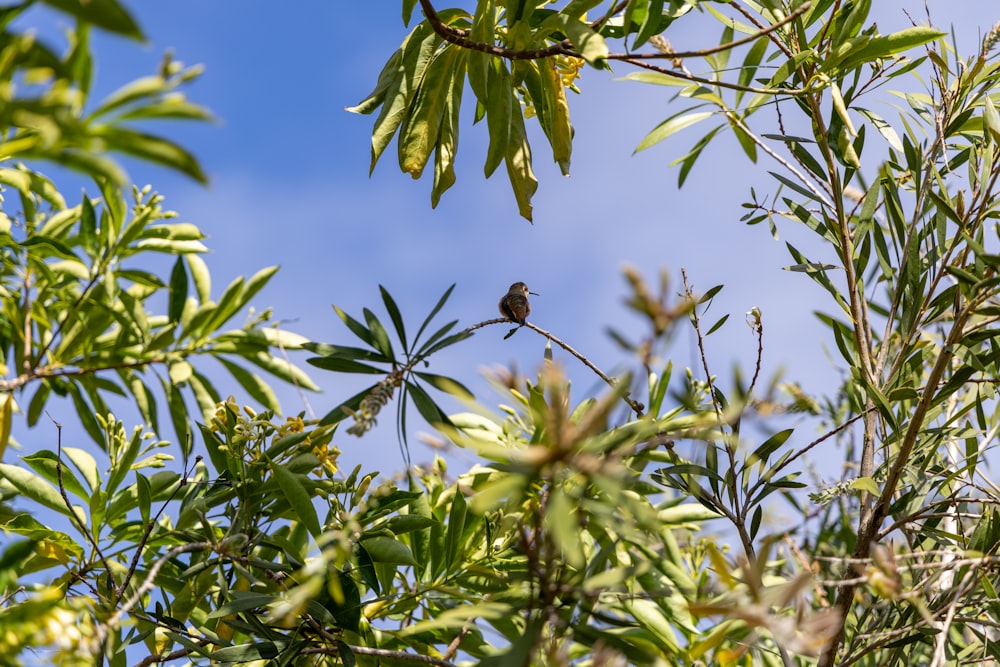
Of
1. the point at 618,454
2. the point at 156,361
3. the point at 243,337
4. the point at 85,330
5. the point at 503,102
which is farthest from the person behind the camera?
the point at 243,337

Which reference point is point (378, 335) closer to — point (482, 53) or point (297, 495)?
point (297, 495)

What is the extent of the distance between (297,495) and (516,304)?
1.57ft

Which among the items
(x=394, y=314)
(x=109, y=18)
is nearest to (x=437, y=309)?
(x=394, y=314)

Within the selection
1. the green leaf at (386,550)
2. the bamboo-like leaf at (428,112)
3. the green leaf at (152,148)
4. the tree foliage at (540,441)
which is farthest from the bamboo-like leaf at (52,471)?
the green leaf at (152,148)

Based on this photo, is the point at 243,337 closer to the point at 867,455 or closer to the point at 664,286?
the point at 867,455

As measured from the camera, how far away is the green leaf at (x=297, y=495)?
1.00 meters

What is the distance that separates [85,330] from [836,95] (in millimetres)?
1203

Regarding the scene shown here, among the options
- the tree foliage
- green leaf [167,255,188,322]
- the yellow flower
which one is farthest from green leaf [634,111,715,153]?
green leaf [167,255,188,322]

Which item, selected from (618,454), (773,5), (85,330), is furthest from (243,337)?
(618,454)

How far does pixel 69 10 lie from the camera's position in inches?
18.9

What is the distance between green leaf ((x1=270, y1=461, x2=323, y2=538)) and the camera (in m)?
1.00

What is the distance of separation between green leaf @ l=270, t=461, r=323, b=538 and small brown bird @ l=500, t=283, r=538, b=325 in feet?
1.46

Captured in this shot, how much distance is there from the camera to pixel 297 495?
101cm

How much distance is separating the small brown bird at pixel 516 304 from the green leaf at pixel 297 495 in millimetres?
444
